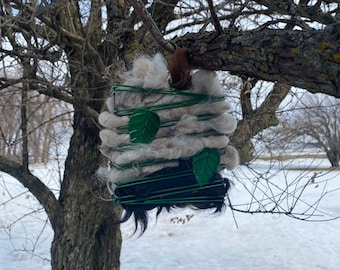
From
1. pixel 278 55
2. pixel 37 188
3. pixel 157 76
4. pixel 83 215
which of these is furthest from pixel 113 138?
pixel 37 188

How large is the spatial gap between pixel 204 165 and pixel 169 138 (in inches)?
3.6

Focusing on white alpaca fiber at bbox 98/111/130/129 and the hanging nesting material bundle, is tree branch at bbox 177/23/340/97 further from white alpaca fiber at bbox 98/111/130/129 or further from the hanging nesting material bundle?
white alpaca fiber at bbox 98/111/130/129

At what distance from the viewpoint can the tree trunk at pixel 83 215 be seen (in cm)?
297

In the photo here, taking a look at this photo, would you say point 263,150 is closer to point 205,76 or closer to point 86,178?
point 86,178

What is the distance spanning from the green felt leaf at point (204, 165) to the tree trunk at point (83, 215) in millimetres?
2067

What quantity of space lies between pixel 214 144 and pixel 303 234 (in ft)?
23.1

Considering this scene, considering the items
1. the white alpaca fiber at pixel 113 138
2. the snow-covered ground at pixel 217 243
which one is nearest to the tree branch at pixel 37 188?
the snow-covered ground at pixel 217 243

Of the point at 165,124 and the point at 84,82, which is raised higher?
the point at 84,82

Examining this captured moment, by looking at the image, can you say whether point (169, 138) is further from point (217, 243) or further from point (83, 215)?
point (217, 243)

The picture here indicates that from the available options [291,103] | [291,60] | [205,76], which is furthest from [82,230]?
[291,60]

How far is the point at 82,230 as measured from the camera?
2973 mm

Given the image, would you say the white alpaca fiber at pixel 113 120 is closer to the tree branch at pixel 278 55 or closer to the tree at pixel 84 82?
the tree branch at pixel 278 55

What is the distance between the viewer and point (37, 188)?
3176 mm

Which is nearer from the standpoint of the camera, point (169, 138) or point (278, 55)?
point (278, 55)
